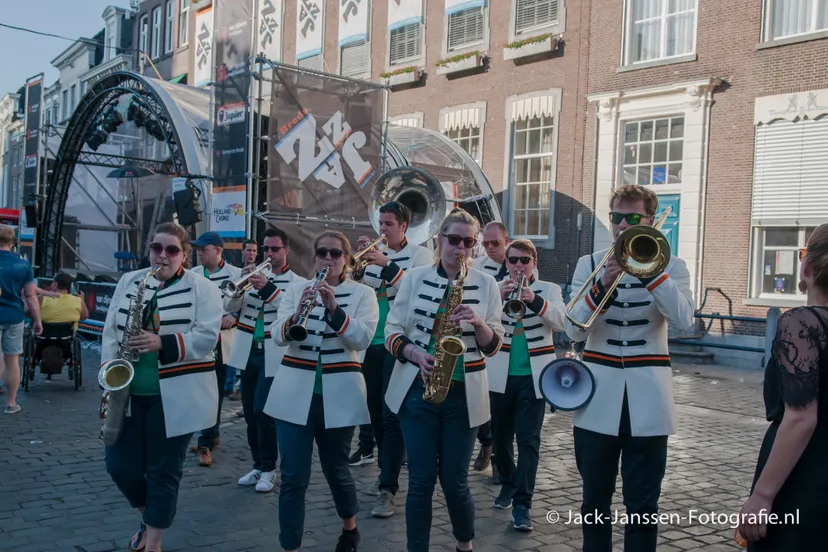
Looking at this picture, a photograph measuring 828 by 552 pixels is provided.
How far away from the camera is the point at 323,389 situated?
175 inches

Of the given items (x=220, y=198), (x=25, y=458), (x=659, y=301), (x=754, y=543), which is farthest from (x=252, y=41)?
(x=754, y=543)

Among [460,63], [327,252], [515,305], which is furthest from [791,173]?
[327,252]

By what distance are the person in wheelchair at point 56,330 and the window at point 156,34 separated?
86.4 feet

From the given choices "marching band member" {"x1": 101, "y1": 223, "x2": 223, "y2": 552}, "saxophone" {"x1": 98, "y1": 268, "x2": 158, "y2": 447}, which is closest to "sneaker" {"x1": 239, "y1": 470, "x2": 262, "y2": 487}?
"marching band member" {"x1": 101, "y1": 223, "x2": 223, "y2": 552}

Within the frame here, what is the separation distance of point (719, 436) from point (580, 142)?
34.4 feet

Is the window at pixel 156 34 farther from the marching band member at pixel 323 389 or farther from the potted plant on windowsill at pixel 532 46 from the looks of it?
the marching band member at pixel 323 389

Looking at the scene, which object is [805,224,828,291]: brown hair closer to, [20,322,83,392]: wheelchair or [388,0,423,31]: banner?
[20,322,83,392]: wheelchair

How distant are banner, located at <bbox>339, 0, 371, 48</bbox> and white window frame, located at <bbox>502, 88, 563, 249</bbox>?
6.07 m

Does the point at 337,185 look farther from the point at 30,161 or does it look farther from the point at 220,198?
the point at 30,161

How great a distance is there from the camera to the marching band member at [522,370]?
531cm

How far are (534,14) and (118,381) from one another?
16526mm

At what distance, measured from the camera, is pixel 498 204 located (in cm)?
1936

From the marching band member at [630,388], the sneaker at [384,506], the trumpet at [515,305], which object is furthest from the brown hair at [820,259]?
the sneaker at [384,506]

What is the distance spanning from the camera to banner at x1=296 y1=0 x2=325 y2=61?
24.5m
